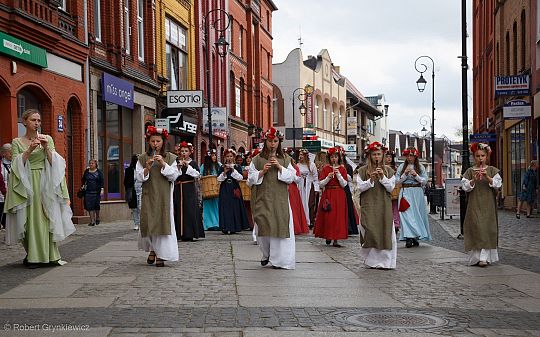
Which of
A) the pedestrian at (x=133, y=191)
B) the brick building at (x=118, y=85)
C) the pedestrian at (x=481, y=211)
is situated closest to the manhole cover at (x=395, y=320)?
the pedestrian at (x=481, y=211)

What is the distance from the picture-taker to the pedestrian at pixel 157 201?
11.2 metres

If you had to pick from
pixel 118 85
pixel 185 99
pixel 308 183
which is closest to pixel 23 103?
pixel 118 85

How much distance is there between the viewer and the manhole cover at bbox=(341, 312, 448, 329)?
688 cm

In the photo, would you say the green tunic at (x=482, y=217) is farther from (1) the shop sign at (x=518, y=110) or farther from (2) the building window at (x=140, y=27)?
(2) the building window at (x=140, y=27)

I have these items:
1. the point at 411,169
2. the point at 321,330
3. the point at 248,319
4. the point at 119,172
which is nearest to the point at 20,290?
the point at 248,319

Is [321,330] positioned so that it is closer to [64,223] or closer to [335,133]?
[64,223]

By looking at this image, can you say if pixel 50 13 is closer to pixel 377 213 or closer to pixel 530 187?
pixel 377 213

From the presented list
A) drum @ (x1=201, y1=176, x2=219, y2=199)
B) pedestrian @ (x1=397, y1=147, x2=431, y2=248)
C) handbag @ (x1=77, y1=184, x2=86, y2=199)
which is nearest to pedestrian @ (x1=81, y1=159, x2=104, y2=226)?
handbag @ (x1=77, y1=184, x2=86, y2=199)

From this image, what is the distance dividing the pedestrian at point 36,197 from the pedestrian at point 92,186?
1000 centimetres

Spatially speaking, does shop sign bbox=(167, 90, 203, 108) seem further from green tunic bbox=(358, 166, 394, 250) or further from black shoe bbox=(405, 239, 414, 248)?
green tunic bbox=(358, 166, 394, 250)

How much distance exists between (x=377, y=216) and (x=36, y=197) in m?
4.63

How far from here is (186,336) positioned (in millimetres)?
6320

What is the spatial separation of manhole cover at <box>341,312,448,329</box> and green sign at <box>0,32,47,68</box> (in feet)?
41.2

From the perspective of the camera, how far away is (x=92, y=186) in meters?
21.2
